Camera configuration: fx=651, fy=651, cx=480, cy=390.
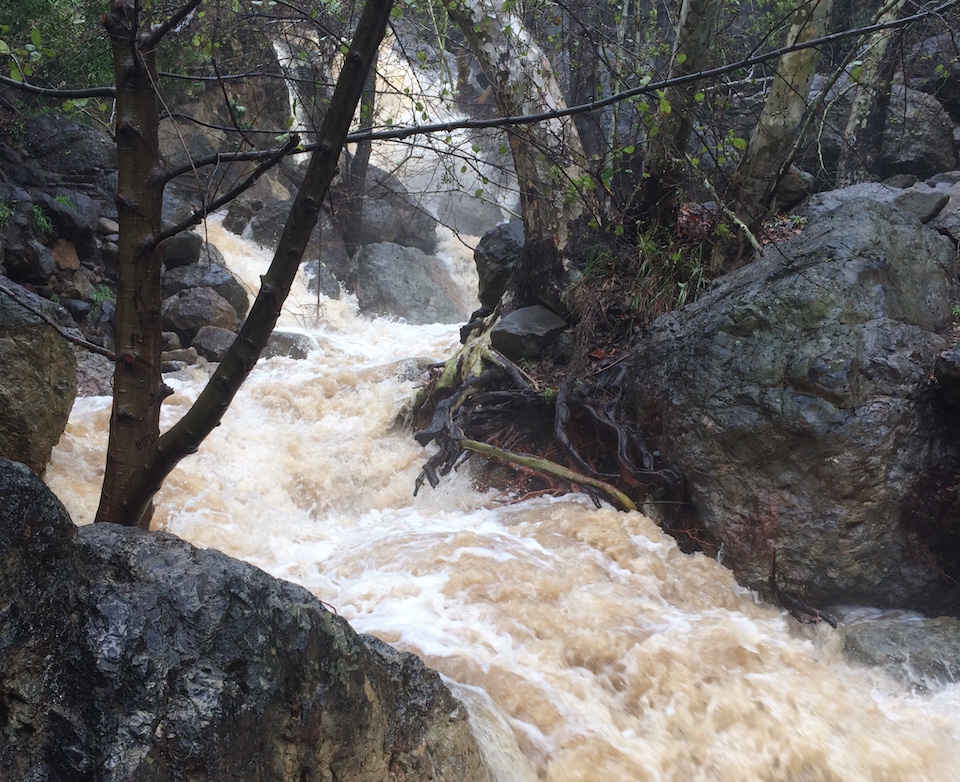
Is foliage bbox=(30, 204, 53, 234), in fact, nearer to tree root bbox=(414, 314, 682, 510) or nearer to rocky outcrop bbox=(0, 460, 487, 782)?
tree root bbox=(414, 314, 682, 510)

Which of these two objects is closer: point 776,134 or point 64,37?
point 776,134

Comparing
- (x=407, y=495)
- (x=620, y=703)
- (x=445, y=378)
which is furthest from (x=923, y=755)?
(x=445, y=378)

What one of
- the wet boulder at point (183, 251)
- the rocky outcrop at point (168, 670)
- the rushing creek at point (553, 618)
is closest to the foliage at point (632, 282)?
the rushing creek at point (553, 618)

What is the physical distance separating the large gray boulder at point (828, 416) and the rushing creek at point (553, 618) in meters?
0.45

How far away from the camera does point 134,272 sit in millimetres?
2109

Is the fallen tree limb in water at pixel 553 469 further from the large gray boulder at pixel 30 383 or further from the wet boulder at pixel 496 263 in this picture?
the large gray boulder at pixel 30 383

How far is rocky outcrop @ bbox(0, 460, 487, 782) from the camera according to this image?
142cm

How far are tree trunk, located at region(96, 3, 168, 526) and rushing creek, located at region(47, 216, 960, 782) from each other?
65 cm

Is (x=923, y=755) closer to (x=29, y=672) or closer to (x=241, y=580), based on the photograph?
(x=241, y=580)

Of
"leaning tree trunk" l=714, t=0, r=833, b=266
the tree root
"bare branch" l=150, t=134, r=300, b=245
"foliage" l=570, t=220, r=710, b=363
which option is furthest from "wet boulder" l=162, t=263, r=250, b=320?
"bare branch" l=150, t=134, r=300, b=245

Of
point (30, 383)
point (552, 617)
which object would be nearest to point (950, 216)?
point (552, 617)

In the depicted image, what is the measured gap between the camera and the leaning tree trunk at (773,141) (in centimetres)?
541

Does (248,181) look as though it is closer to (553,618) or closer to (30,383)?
(553,618)

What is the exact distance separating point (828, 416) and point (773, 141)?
2.90m
